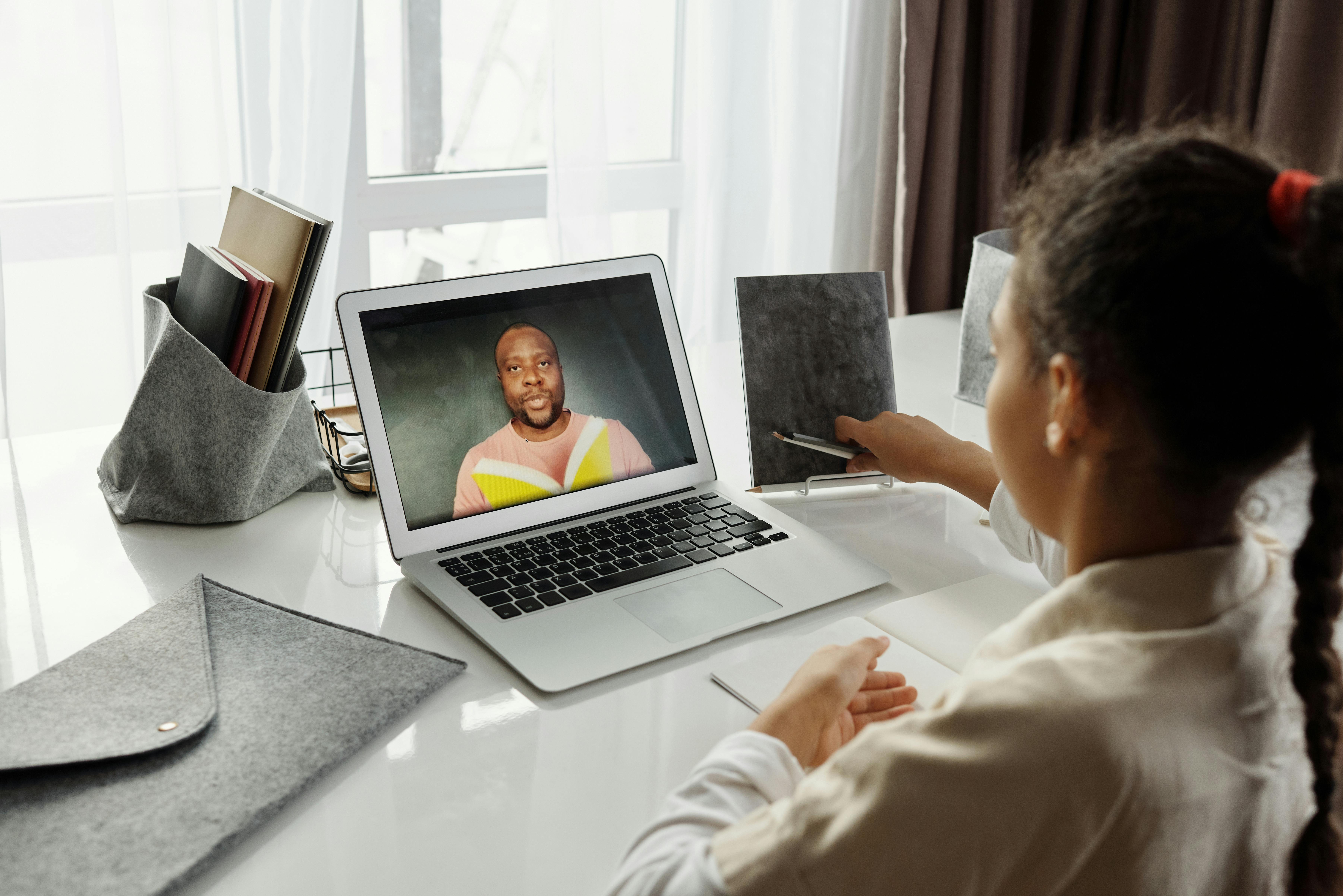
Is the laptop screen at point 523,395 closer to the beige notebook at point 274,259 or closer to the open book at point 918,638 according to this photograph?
the beige notebook at point 274,259

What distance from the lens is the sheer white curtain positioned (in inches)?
65.2

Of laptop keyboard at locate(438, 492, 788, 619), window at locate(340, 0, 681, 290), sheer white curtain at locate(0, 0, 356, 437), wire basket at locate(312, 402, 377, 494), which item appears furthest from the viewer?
window at locate(340, 0, 681, 290)

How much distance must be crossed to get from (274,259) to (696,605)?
48 cm

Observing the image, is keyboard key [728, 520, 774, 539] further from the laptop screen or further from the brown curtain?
the brown curtain

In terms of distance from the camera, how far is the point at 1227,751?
48 cm

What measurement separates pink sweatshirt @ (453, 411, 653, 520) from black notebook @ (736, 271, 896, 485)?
13 centimetres

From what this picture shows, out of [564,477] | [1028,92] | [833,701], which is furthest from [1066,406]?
[1028,92]

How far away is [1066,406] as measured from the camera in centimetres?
51

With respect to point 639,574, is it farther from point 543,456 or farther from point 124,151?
point 124,151

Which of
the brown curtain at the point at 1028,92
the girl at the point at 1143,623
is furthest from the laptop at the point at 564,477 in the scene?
the brown curtain at the point at 1028,92

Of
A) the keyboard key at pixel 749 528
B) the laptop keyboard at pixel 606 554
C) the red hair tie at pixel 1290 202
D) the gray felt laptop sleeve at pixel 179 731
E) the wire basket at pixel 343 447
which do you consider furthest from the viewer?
the wire basket at pixel 343 447

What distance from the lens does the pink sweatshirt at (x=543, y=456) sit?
904 mm

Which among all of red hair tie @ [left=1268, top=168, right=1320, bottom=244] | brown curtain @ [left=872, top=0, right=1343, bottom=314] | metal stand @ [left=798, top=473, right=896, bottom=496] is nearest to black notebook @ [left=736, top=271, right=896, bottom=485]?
metal stand @ [left=798, top=473, right=896, bottom=496]

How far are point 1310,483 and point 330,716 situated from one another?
0.55m
